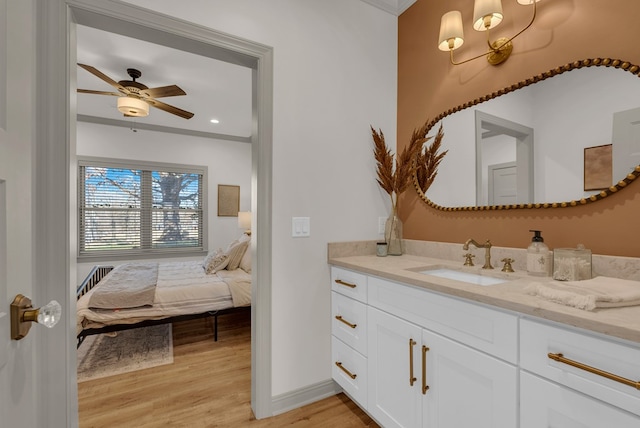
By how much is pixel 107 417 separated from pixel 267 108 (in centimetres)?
214

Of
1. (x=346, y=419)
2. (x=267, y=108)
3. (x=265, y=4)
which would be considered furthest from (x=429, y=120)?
(x=346, y=419)

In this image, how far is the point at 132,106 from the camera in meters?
3.08

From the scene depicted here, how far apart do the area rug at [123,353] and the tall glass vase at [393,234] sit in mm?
2116

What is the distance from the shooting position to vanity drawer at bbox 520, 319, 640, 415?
717 mm

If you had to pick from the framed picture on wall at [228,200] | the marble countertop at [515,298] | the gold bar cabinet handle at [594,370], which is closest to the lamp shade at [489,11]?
the marble countertop at [515,298]

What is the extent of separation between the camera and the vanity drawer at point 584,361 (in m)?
0.72

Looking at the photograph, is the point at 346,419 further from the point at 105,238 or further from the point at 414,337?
the point at 105,238

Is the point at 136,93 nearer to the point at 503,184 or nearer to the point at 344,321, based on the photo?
the point at 344,321

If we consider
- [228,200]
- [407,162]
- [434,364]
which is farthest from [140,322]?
[228,200]

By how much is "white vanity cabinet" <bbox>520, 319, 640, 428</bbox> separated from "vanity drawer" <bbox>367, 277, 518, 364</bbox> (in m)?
0.05

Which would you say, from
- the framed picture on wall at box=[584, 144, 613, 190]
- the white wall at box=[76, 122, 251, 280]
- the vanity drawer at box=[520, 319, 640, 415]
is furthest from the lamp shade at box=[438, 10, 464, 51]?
the white wall at box=[76, 122, 251, 280]

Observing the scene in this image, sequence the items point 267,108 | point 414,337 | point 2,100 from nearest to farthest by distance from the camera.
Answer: point 2,100 < point 414,337 < point 267,108

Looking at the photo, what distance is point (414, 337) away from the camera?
1.31 m

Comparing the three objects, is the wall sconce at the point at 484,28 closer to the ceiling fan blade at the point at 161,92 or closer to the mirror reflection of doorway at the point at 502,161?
the mirror reflection of doorway at the point at 502,161
